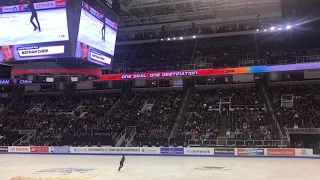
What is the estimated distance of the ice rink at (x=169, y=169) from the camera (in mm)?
18422

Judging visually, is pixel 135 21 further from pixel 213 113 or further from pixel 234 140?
pixel 234 140

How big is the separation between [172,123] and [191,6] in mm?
12909

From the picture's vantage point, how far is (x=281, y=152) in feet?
86.4

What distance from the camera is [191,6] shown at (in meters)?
36.7

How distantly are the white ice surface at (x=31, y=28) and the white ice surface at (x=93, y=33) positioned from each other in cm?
91

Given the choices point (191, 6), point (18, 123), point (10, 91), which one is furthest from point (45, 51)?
point (10, 91)

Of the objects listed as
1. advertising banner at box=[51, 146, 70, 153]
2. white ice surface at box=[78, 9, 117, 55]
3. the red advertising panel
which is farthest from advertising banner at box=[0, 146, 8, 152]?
white ice surface at box=[78, 9, 117, 55]

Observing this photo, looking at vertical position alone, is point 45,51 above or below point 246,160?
above

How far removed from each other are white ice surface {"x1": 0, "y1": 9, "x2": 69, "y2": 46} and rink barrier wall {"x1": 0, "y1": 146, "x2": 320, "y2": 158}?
1518cm

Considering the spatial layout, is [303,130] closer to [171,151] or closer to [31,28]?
[171,151]

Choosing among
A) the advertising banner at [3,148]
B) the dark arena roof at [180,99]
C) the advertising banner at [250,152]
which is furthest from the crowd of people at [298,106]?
the advertising banner at [3,148]

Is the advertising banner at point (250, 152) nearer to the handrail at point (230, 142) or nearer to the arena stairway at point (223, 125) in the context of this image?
the handrail at point (230, 142)

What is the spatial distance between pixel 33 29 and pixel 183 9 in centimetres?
2327

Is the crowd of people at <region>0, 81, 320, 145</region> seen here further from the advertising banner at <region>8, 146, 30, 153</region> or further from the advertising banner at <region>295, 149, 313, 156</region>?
the advertising banner at <region>295, 149, 313, 156</region>
